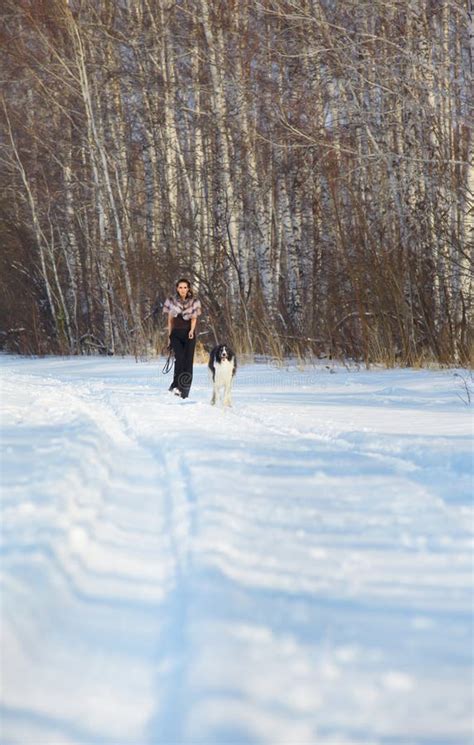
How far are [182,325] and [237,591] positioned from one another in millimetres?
9292

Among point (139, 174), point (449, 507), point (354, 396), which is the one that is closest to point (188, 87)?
point (139, 174)

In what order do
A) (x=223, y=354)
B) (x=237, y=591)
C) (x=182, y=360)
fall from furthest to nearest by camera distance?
(x=182, y=360) < (x=223, y=354) < (x=237, y=591)

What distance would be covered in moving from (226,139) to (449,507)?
51.9 ft

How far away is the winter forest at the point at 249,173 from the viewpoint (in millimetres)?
13836

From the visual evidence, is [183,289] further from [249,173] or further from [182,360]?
[249,173]

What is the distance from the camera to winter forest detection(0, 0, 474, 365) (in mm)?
13836

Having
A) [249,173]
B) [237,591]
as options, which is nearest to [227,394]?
[237,591]

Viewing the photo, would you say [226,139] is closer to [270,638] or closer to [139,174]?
[139,174]

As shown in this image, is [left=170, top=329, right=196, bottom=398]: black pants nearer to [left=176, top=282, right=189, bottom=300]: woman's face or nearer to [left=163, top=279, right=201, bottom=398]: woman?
[left=163, top=279, right=201, bottom=398]: woman

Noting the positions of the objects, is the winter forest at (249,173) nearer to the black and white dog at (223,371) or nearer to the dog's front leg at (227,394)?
the black and white dog at (223,371)

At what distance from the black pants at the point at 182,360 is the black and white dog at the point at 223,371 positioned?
3.87 feet

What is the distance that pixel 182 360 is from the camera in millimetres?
12250

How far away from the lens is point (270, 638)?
9.31 feet

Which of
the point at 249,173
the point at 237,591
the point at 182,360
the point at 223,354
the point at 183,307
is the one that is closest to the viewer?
the point at 237,591
